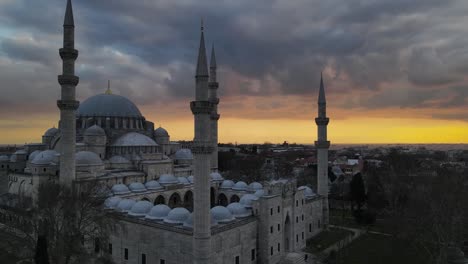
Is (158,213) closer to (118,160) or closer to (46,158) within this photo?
(118,160)

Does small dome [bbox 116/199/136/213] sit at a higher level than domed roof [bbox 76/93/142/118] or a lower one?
lower

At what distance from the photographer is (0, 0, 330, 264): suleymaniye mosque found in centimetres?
1733

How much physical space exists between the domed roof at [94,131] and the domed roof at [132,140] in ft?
5.57

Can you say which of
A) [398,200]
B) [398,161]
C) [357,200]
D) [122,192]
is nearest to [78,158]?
[122,192]

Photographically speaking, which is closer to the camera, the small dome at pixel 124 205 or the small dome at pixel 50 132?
the small dome at pixel 124 205

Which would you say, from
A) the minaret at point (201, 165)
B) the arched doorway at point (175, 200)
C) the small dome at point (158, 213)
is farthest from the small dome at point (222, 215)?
the arched doorway at point (175, 200)

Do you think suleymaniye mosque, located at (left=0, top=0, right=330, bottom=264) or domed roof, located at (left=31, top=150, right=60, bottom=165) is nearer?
suleymaniye mosque, located at (left=0, top=0, right=330, bottom=264)

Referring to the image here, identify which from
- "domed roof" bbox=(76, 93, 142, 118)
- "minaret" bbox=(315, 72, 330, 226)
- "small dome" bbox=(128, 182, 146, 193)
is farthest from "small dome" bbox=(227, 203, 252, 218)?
"domed roof" bbox=(76, 93, 142, 118)

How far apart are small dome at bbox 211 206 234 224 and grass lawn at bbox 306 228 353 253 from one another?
790 centimetres

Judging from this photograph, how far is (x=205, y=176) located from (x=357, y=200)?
22.7 m

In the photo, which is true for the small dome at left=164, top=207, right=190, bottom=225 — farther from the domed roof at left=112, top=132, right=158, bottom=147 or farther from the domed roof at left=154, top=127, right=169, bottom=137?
the domed roof at left=154, top=127, right=169, bottom=137

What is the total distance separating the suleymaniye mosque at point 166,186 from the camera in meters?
17.3

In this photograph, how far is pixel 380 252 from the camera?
22.8 metres

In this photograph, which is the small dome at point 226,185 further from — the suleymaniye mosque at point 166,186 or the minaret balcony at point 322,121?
the minaret balcony at point 322,121
